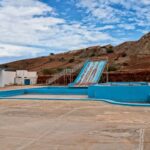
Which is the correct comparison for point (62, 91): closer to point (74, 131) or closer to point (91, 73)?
point (91, 73)

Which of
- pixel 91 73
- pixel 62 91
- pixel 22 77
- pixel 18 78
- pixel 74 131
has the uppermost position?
pixel 91 73

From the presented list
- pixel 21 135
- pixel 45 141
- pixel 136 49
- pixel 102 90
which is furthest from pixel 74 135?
pixel 136 49

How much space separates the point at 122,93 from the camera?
16125 millimetres

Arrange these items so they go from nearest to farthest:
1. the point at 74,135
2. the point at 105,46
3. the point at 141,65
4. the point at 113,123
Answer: the point at 74,135 → the point at 113,123 → the point at 141,65 → the point at 105,46

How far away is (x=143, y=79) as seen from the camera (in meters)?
28.8

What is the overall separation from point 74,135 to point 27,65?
219 feet

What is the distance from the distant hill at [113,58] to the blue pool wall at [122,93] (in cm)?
1844

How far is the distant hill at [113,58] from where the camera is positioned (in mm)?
41938

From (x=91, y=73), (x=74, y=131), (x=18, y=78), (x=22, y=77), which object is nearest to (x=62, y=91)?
(x=91, y=73)

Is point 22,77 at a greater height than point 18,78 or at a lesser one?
greater

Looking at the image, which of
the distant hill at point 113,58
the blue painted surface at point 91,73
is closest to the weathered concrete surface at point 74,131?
the blue painted surface at point 91,73

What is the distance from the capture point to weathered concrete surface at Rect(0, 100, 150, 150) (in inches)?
207

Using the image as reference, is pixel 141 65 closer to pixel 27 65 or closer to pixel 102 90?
pixel 102 90

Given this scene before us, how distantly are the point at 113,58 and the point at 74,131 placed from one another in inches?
1768
